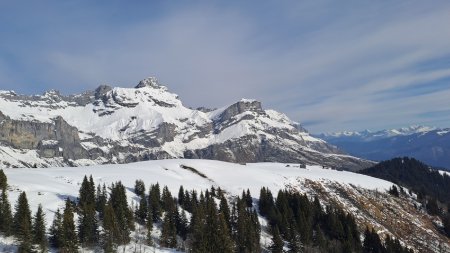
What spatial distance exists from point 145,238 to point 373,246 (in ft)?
266

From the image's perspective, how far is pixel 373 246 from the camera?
512 ft

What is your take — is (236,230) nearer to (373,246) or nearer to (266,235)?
(266,235)

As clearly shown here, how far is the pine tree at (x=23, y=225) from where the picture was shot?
262ft

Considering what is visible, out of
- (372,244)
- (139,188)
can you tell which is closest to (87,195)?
(139,188)

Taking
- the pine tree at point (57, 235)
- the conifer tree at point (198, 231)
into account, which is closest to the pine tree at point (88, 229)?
the pine tree at point (57, 235)

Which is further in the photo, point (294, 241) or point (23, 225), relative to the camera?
point (294, 241)

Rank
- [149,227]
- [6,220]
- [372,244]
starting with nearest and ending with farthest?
[6,220] < [149,227] < [372,244]

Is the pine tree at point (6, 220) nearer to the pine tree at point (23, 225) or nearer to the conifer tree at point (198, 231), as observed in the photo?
the pine tree at point (23, 225)

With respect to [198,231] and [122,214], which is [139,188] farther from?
[198,231]

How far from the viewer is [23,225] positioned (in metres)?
82.1

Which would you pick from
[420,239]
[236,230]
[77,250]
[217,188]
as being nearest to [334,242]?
[236,230]

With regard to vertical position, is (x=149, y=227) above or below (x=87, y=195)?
below

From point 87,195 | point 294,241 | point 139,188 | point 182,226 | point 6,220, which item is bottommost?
point 294,241

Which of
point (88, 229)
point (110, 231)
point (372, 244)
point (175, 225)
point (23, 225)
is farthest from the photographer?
point (372, 244)
